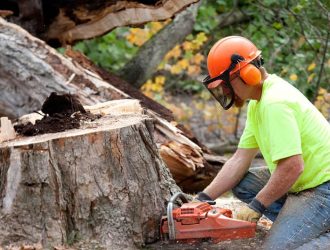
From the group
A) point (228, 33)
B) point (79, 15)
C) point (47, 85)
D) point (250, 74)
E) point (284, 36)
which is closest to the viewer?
point (250, 74)

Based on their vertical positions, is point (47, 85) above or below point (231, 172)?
above

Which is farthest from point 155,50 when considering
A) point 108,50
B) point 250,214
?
point 250,214

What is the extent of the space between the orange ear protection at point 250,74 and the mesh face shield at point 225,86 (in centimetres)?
6

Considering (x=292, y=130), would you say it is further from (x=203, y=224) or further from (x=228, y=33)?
(x=228, y=33)

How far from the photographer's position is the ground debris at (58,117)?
14.3 feet

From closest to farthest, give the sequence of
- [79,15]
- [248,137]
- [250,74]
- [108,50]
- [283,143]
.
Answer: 1. [283,143]
2. [250,74]
3. [248,137]
4. [79,15]
5. [108,50]

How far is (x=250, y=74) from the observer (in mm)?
4035

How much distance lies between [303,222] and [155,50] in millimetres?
4320

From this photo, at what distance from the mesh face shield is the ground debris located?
0.89 metres

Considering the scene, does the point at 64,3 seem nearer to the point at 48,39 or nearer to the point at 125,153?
the point at 48,39

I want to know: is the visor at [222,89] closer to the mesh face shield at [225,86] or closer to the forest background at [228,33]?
the mesh face shield at [225,86]

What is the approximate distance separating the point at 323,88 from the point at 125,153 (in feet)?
17.0

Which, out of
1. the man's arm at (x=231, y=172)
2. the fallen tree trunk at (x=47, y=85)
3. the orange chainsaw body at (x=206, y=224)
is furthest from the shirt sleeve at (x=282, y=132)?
the fallen tree trunk at (x=47, y=85)

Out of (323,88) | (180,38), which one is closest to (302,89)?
(323,88)
